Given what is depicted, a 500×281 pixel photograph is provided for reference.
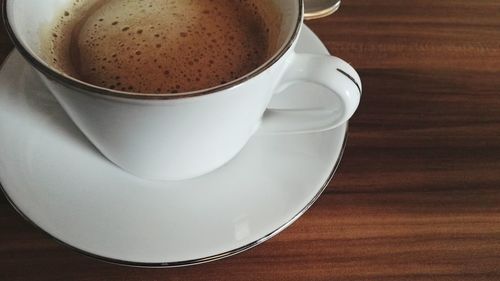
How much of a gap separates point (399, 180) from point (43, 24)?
1.76 feet

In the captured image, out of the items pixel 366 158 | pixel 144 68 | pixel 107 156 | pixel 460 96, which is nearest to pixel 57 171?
pixel 107 156

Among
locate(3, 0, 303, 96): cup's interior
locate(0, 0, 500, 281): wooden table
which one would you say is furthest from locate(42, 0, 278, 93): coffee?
locate(0, 0, 500, 281): wooden table

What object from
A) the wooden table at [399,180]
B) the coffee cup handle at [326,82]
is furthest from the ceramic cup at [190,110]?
the wooden table at [399,180]

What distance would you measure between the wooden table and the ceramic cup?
4.6 inches

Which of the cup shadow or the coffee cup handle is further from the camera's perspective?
the cup shadow

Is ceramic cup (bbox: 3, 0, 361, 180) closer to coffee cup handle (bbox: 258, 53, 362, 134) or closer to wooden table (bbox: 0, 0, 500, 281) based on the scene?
coffee cup handle (bbox: 258, 53, 362, 134)

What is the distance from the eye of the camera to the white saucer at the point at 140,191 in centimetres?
55

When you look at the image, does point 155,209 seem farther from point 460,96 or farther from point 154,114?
point 460,96

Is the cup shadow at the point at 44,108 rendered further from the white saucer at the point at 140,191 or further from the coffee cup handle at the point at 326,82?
the coffee cup handle at the point at 326,82

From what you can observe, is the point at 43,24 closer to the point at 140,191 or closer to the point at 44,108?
the point at 44,108

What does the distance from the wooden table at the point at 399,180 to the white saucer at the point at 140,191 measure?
0.05 meters

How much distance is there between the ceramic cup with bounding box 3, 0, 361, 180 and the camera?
490 mm

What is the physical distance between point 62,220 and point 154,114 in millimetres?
175

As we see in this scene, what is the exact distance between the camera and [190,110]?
49 centimetres
